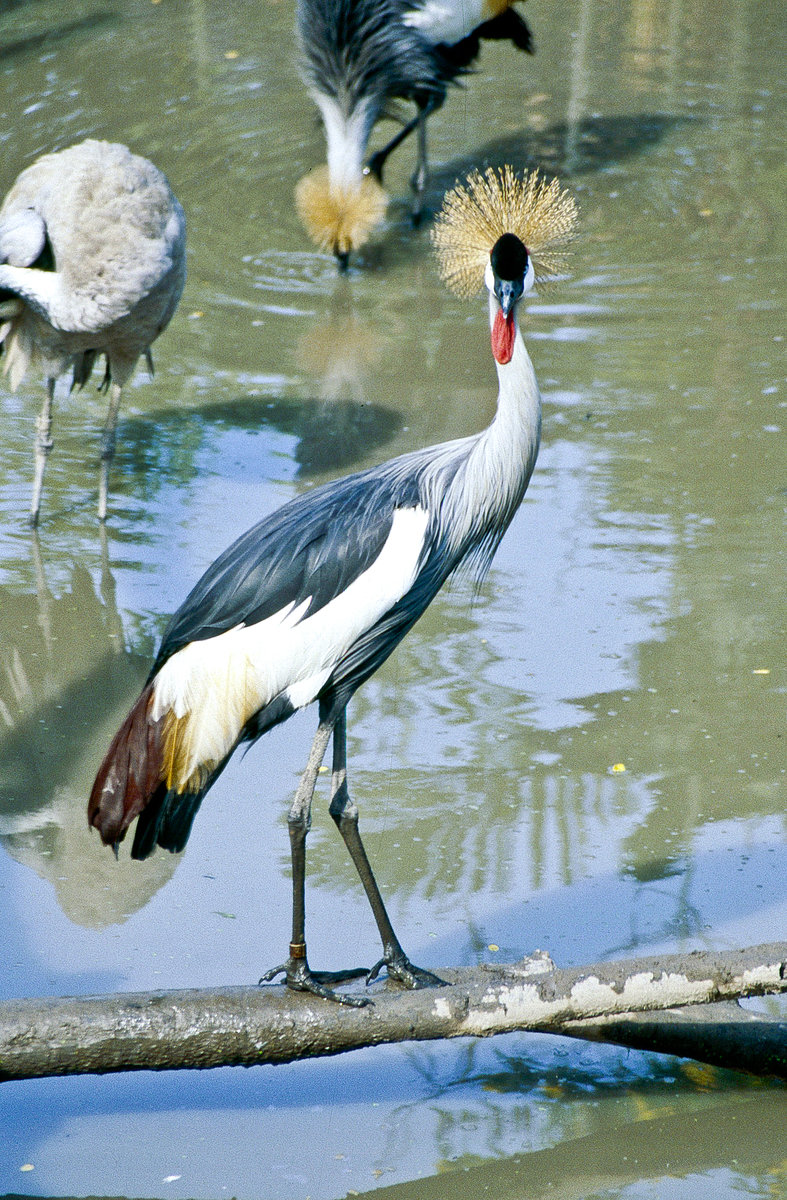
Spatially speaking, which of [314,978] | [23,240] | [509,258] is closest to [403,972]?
[314,978]

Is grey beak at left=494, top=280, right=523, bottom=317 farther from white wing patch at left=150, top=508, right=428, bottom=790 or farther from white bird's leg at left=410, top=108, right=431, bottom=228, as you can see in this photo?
white bird's leg at left=410, top=108, right=431, bottom=228

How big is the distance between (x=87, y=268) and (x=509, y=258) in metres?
2.85

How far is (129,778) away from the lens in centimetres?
328

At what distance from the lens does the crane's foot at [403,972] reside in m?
3.42

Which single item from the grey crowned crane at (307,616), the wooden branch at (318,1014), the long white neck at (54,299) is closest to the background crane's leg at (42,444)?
the long white neck at (54,299)

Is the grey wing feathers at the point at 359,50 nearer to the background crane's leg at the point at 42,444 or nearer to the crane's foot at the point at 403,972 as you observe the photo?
the background crane's leg at the point at 42,444

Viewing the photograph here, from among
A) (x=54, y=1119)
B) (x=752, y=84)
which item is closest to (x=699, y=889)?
(x=54, y=1119)

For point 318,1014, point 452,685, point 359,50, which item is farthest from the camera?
point 359,50

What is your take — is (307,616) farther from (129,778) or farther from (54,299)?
(54,299)

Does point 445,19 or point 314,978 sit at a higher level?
point 445,19

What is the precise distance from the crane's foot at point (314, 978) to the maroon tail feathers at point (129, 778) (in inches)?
19.5

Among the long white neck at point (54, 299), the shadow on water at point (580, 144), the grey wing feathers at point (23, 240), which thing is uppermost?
the grey wing feathers at point (23, 240)

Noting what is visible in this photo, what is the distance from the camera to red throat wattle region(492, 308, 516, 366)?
3.32 metres

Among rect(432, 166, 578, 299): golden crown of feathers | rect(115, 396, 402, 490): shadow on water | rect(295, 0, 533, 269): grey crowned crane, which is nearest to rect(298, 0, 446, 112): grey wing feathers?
rect(295, 0, 533, 269): grey crowned crane
